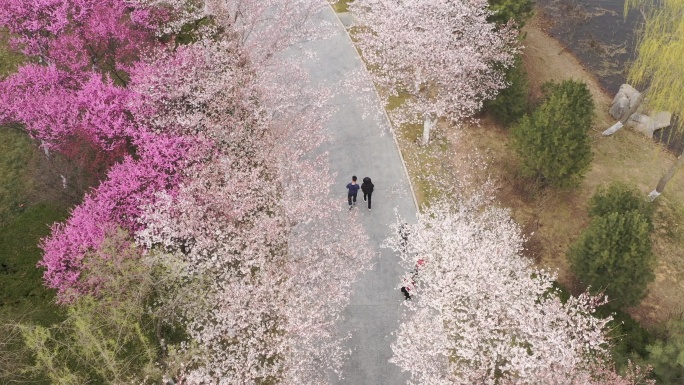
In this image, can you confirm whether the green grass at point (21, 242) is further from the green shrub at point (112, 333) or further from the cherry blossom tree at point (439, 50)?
the cherry blossom tree at point (439, 50)

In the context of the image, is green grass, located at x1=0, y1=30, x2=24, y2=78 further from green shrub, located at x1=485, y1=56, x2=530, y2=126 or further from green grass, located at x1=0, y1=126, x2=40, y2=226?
green shrub, located at x1=485, y1=56, x2=530, y2=126

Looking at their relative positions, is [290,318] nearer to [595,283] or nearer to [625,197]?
[595,283]

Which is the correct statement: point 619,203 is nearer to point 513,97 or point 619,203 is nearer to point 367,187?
point 513,97

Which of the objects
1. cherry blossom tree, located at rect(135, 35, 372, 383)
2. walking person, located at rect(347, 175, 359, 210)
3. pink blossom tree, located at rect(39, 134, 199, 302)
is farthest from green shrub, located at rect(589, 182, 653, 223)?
pink blossom tree, located at rect(39, 134, 199, 302)

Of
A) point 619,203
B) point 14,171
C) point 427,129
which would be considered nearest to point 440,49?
point 427,129

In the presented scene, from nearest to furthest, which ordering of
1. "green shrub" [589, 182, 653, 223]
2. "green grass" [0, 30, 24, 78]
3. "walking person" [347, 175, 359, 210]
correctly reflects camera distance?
"green shrub" [589, 182, 653, 223], "walking person" [347, 175, 359, 210], "green grass" [0, 30, 24, 78]

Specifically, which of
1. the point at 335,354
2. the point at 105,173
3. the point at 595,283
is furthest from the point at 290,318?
the point at 595,283
